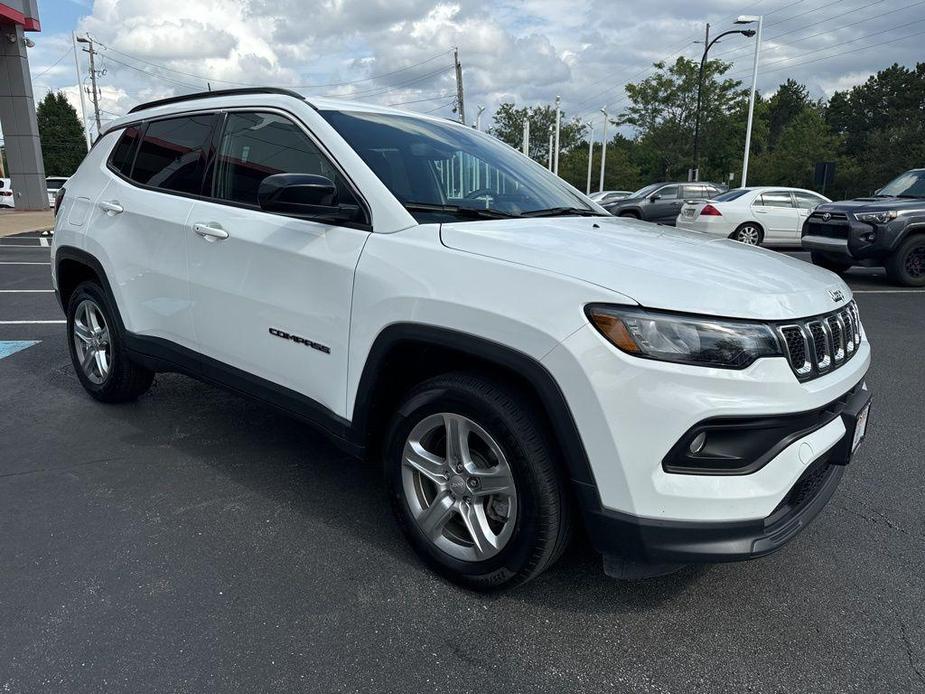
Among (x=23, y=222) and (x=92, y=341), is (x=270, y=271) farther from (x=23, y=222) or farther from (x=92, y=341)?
(x=23, y=222)

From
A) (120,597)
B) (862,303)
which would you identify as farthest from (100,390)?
(862,303)

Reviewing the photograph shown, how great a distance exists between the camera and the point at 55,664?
2.13 metres

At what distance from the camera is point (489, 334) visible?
7.31ft

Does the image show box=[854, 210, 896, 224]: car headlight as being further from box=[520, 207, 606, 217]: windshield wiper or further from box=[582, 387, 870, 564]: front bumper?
box=[582, 387, 870, 564]: front bumper

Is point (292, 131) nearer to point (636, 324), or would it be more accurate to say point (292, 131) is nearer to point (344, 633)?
point (636, 324)

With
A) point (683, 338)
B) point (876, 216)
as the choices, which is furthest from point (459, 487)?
point (876, 216)

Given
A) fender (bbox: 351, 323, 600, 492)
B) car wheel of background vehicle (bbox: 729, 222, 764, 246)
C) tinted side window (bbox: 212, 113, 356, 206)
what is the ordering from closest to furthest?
fender (bbox: 351, 323, 600, 492)
tinted side window (bbox: 212, 113, 356, 206)
car wheel of background vehicle (bbox: 729, 222, 764, 246)

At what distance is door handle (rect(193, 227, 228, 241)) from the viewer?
3.19m

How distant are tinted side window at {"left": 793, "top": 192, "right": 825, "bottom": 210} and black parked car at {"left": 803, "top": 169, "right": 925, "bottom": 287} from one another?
5233 millimetres

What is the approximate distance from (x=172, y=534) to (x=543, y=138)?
79.3m

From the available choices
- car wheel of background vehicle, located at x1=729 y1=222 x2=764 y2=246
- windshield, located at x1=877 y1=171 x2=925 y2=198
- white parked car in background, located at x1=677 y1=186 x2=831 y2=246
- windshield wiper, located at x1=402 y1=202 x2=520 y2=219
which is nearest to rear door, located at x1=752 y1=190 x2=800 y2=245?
white parked car in background, located at x1=677 y1=186 x2=831 y2=246

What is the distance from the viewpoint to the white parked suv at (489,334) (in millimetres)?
2021

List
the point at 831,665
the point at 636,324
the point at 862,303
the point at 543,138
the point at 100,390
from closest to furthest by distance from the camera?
the point at 636,324 → the point at 831,665 → the point at 100,390 → the point at 862,303 → the point at 543,138

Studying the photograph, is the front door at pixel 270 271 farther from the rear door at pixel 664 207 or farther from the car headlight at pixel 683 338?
the rear door at pixel 664 207
